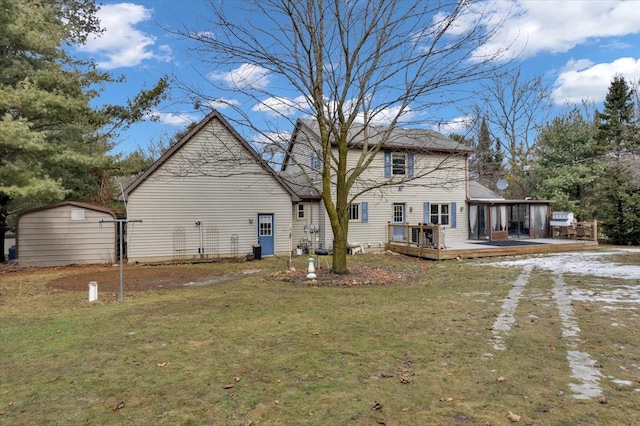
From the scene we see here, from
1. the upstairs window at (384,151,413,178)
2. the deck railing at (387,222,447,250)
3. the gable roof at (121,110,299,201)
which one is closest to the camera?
the gable roof at (121,110,299,201)

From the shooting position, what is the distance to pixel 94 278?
1145cm

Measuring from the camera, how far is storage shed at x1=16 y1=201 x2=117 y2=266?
46.1ft

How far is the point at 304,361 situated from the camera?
13.8ft

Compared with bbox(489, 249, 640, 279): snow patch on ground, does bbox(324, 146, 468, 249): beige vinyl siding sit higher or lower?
higher

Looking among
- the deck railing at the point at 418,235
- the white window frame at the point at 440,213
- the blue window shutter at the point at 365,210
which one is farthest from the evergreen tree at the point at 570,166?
the blue window shutter at the point at 365,210

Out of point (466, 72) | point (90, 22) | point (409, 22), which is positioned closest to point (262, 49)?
point (409, 22)

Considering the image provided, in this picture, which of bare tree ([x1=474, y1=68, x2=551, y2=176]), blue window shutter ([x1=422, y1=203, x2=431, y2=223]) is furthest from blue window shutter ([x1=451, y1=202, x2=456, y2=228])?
bare tree ([x1=474, y1=68, x2=551, y2=176])

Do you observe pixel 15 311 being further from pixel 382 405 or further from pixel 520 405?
pixel 520 405

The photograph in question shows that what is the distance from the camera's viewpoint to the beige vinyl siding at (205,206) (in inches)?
592

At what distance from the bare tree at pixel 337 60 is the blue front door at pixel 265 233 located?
6.94 m

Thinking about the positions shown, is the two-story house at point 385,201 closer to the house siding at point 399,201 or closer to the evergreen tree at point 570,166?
the house siding at point 399,201

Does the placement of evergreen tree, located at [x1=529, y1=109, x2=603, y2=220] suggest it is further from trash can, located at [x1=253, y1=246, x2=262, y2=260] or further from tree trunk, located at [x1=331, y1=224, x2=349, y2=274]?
tree trunk, located at [x1=331, y1=224, x2=349, y2=274]

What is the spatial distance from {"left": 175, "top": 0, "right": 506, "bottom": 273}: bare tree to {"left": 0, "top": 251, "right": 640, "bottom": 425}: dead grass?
447 cm

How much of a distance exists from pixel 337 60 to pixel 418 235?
980 centimetres
